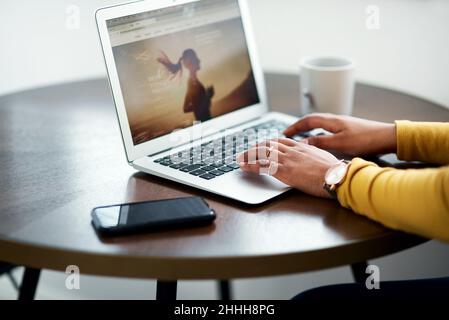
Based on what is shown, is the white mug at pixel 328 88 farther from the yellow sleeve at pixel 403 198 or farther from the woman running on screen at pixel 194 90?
the yellow sleeve at pixel 403 198

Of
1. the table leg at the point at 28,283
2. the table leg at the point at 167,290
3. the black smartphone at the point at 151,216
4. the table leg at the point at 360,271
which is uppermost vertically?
the black smartphone at the point at 151,216

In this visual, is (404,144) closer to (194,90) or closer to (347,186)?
(347,186)

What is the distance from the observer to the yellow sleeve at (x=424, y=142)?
1.03 meters

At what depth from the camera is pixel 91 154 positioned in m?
1.10

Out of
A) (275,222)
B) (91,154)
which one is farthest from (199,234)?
(91,154)

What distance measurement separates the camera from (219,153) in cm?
107

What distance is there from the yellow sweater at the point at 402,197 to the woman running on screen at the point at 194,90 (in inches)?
13.9

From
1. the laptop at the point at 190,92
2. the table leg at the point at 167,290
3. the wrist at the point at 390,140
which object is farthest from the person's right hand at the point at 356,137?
the table leg at the point at 167,290

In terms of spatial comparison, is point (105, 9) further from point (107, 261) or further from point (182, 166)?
point (107, 261)

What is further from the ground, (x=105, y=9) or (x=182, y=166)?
(x=105, y=9)

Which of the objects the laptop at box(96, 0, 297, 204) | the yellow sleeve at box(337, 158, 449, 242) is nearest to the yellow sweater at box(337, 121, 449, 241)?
the yellow sleeve at box(337, 158, 449, 242)

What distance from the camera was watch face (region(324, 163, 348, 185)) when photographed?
0.89 meters

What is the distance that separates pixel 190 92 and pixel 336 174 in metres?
0.36

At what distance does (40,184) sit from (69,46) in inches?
33.1
